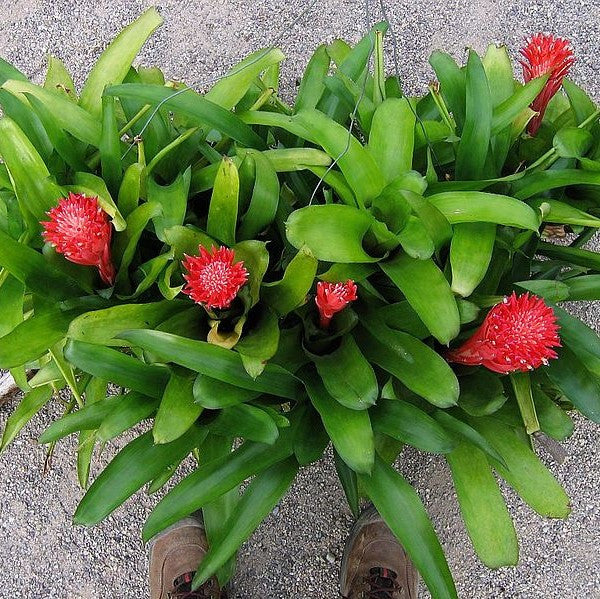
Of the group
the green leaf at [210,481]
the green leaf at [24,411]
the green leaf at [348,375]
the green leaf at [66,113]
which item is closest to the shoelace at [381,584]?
the green leaf at [210,481]

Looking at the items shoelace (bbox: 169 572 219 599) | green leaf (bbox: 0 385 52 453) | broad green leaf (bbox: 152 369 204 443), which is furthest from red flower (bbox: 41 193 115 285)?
shoelace (bbox: 169 572 219 599)

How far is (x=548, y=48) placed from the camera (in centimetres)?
112

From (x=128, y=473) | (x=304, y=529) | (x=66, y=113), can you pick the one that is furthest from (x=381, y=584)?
(x=66, y=113)

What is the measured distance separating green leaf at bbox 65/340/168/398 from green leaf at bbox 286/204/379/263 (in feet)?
1.10

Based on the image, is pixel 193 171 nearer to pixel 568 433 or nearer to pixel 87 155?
pixel 87 155

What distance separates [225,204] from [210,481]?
489 millimetres

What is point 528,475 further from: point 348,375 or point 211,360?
point 211,360

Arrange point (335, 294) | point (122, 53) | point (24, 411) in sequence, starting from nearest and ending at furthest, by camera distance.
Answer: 1. point (335, 294)
2. point (122, 53)
3. point (24, 411)

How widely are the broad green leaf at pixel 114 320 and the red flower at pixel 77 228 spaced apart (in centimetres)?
10

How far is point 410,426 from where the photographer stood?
106 cm

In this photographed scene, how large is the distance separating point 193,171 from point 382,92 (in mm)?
421

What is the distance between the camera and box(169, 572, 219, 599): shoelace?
4.94 ft

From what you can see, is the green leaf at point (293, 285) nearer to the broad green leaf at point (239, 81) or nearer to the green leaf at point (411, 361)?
the green leaf at point (411, 361)

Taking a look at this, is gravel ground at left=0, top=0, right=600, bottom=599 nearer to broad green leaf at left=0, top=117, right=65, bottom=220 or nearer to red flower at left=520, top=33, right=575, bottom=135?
red flower at left=520, top=33, right=575, bottom=135
